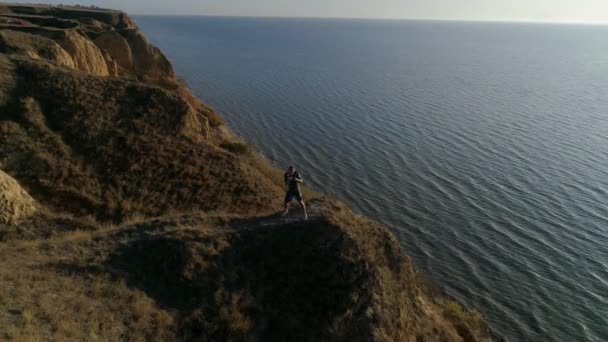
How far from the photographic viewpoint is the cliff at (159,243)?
12.8m

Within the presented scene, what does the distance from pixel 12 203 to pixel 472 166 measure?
39.0m

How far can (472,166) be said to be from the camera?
43250 mm

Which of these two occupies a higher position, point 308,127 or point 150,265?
point 150,265

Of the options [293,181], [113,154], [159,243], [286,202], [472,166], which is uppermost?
[293,181]

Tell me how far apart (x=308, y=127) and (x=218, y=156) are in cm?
2805

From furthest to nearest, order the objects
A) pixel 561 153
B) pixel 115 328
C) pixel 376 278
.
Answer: pixel 561 153
pixel 376 278
pixel 115 328

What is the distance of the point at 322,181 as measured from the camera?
40.4 meters

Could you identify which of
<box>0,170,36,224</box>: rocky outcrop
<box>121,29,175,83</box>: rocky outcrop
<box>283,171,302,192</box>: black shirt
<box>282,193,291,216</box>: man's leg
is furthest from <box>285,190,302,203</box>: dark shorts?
<box>121,29,175,83</box>: rocky outcrop

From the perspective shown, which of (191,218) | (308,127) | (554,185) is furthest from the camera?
(308,127)

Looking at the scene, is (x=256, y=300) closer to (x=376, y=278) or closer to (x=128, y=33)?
(x=376, y=278)

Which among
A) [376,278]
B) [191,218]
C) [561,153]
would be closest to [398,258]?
[376,278]

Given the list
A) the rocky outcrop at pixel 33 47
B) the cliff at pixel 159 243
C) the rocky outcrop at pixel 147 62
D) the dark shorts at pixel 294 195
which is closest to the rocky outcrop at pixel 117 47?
the rocky outcrop at pixel 147 62

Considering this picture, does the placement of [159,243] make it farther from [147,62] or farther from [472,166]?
[147,62]

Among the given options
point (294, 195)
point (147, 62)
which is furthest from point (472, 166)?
point (147, 62)
